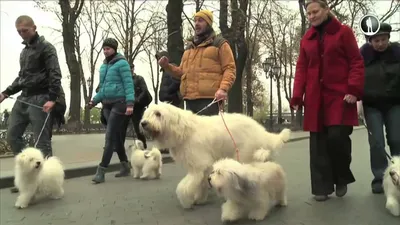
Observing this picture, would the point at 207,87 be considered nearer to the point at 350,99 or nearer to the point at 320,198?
the point at 350,99

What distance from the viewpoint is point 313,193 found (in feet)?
19.7

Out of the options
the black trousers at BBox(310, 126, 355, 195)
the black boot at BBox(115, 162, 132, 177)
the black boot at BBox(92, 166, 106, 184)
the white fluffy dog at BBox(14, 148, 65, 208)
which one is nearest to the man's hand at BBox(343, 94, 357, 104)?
the black trousers at BBox(310, 126, 355, 195)

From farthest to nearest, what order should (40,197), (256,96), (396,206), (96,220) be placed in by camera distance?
(256,96) < (40,197) < (96,220) < (396,206)

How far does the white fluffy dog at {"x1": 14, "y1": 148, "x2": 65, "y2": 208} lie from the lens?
6.23 meters

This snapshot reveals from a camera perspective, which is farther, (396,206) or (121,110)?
(121,110)

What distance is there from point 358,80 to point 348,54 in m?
0.38

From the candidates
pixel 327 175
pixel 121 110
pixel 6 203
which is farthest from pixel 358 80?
pixel 6 203

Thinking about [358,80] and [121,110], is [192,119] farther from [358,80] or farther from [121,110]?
[121,110]

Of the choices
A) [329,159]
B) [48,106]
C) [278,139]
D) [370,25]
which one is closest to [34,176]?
[48,106]

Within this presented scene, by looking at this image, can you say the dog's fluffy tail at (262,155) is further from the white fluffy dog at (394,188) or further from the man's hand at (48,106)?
the man's hand at (48,106)

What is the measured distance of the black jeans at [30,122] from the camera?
716 cm

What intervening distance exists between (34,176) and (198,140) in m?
2.44

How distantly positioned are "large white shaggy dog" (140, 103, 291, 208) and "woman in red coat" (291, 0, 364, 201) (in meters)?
0.59

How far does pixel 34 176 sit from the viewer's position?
638cm
